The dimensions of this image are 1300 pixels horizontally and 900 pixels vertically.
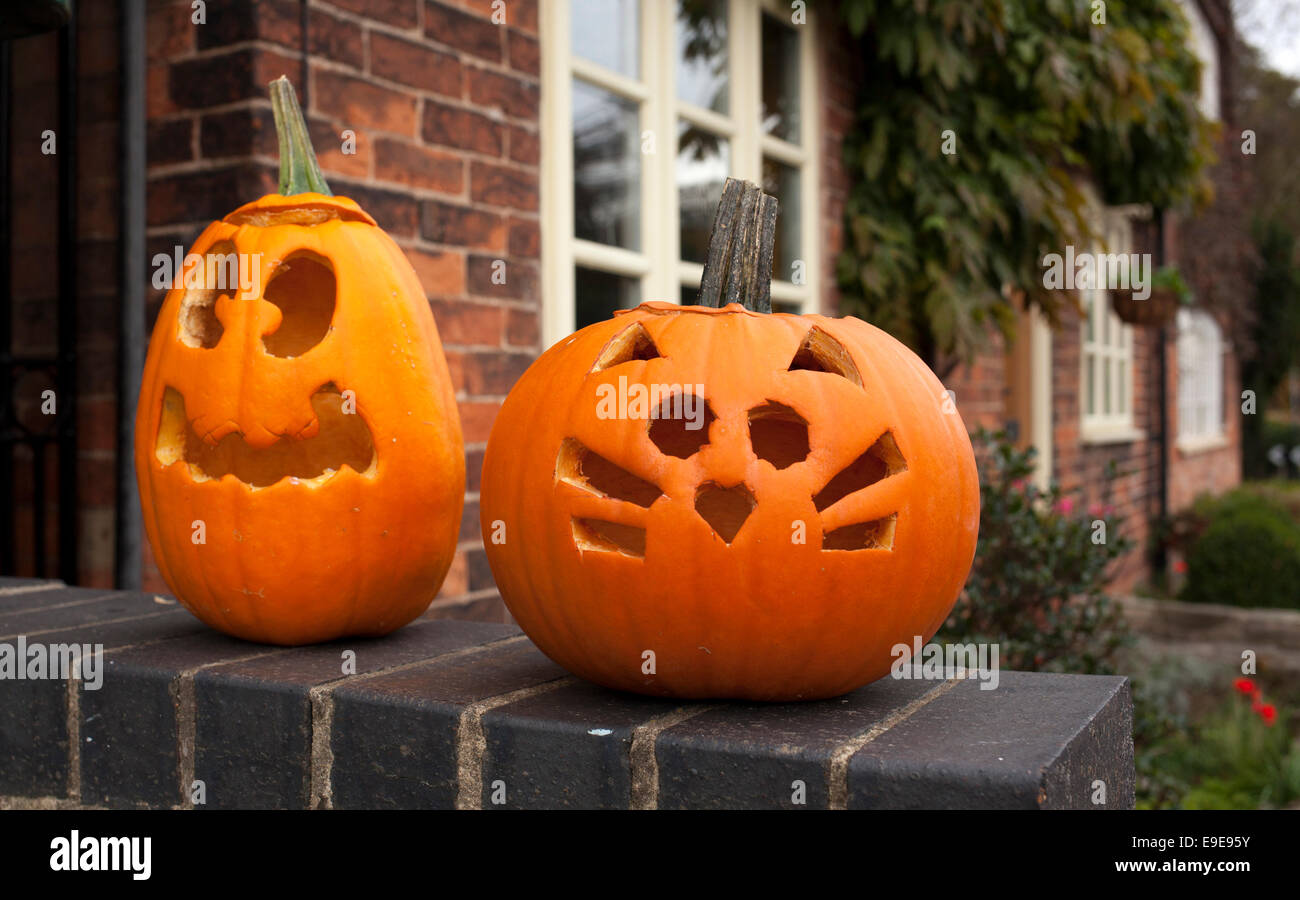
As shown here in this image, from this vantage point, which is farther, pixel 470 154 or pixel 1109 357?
pixel 1109 357

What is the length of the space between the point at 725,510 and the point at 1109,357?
7.57 m

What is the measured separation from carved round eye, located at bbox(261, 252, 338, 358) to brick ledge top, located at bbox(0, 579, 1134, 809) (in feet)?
1.40

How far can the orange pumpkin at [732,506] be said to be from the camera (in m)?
1.14

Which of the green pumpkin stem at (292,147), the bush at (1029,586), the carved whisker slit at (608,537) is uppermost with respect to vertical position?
the green pumpkin stem at (292,147)

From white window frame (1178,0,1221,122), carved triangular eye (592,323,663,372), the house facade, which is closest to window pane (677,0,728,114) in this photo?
the house facade

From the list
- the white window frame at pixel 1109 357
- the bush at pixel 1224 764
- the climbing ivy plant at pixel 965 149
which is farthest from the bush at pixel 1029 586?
the white window frame at pixel 1109 357

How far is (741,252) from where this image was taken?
4.45 ft

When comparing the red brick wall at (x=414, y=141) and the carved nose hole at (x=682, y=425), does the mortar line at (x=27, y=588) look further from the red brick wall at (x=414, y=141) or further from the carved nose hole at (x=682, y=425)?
the carved nose hole at (x=682, y=425)

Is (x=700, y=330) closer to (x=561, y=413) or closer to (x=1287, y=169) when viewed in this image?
(x=561, y=413)

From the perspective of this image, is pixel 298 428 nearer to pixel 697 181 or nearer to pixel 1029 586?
pixel 697 181

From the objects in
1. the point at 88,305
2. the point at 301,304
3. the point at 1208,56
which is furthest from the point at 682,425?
the point at 1208,56

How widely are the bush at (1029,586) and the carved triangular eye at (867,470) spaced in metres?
2.52

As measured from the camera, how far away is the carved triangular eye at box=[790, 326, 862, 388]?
4.08ft
